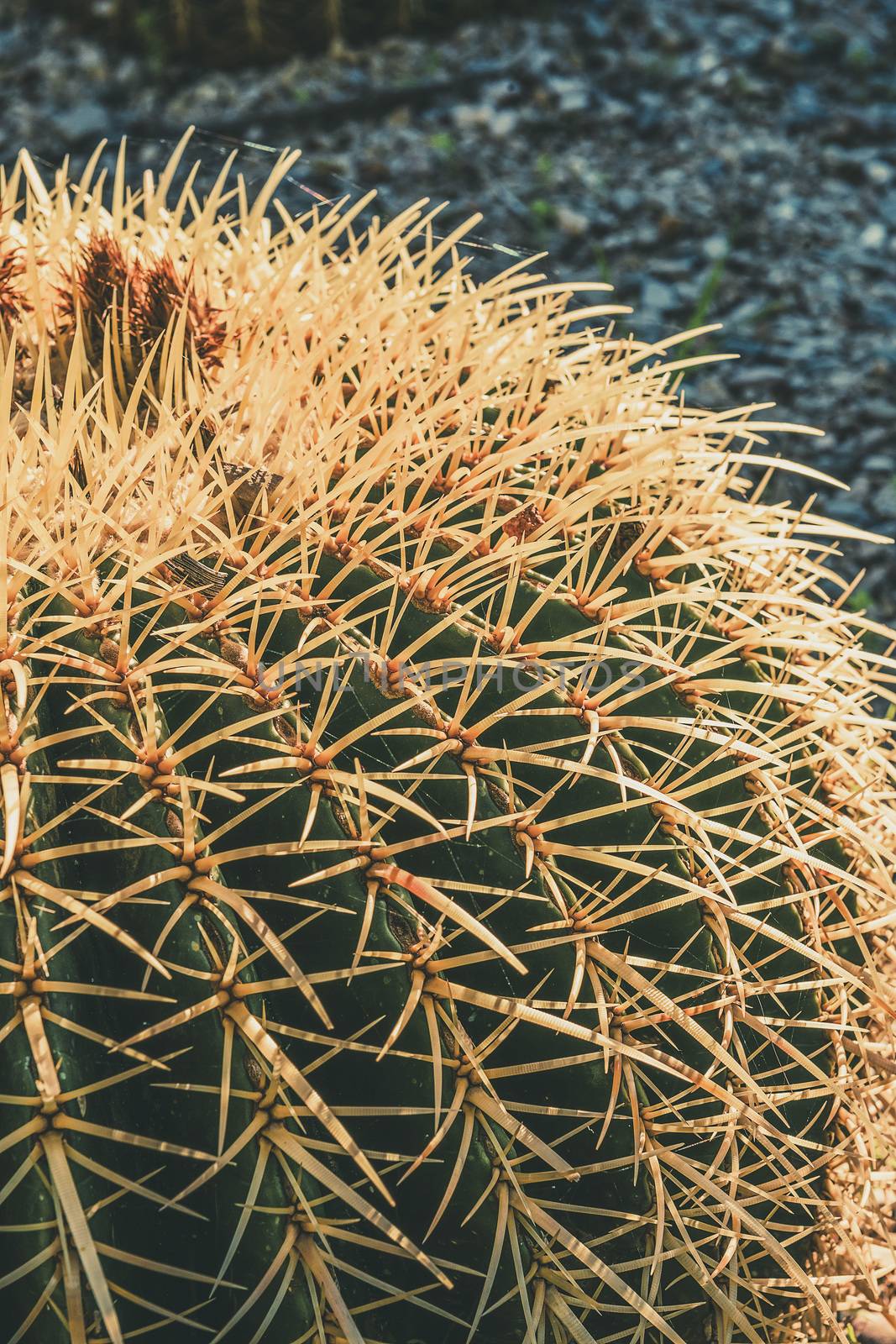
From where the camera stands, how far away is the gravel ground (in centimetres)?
411

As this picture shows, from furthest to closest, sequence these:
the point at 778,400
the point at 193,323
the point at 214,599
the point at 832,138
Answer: the point at 832,138
the point at 778,400
the point at 193,323
the point at 214,599

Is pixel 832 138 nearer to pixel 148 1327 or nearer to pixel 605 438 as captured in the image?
pixel 605 438

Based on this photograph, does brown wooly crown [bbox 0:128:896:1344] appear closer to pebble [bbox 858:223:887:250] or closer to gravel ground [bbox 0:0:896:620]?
gravel ground [bbox 0:0:896:620]

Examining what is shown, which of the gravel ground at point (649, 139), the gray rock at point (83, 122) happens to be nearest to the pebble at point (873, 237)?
the gravel ground at point (649, 139)

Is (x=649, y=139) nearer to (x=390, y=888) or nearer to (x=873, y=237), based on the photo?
(x=873, y=237)

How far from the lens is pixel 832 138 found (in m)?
4.71

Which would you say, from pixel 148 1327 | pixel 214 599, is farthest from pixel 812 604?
pixel 148 1327

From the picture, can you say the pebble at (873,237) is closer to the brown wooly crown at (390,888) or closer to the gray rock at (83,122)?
the gray rock at (83,122)

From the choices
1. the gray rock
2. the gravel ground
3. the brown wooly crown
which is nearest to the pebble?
the gravel ground

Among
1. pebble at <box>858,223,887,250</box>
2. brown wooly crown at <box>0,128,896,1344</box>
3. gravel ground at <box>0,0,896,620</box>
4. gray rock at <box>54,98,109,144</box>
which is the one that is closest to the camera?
brown wooly crown at <box>0,128,896,1344</box>

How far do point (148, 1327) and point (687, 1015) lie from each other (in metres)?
0.53

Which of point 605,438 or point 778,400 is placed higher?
point 605,438

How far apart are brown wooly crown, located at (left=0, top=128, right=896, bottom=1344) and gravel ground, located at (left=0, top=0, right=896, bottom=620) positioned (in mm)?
2564

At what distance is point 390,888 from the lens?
1.13 meters
